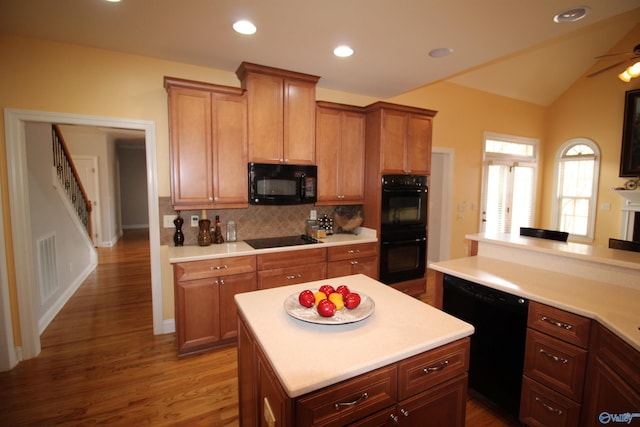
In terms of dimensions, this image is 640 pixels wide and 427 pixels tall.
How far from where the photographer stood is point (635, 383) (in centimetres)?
126

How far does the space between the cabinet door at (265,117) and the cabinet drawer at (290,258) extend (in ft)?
3.16

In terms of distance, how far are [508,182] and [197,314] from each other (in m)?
5.60

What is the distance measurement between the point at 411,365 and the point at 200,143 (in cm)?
251

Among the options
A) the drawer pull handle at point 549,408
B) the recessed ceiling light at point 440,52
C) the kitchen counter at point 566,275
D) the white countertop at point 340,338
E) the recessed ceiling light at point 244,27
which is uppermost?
the recessed ceiling light at point 440,52

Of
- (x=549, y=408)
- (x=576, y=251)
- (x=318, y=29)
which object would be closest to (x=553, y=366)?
(x=549, y=408)

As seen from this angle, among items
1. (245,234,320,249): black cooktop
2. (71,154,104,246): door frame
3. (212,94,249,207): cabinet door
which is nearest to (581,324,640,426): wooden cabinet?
(245,234,320,249): black cooktop

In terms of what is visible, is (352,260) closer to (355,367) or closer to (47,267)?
(355,367)

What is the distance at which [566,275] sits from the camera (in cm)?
208

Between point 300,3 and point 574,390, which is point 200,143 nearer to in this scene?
point 300,3

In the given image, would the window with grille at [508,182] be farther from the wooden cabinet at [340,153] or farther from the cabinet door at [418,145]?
the wooden cabinet at [340,153]

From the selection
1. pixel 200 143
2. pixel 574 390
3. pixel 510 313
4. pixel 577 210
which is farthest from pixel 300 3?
pixel 577 210

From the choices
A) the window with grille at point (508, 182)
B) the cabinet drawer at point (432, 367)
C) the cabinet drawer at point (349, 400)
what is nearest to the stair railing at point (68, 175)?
the cabinet drawer at point (349, 400)

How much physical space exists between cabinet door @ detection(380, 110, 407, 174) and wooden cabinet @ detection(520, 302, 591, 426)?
2158 millimetres

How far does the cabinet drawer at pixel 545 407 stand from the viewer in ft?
5.31
